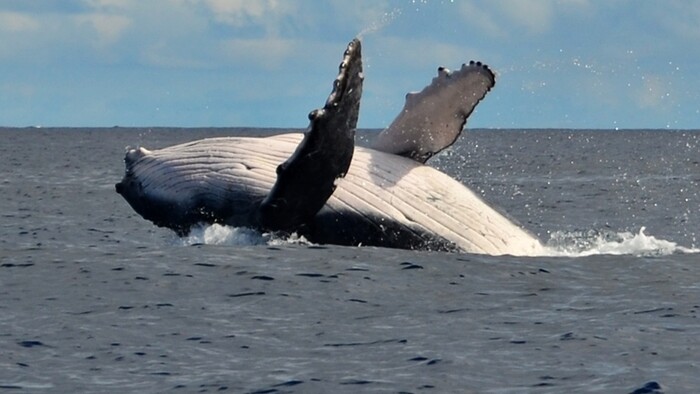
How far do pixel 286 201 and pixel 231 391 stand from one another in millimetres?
4501

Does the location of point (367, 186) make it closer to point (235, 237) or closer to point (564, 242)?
point (235, 237)

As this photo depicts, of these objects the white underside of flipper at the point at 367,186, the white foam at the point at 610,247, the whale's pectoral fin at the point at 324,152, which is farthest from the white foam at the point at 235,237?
the white foam at the point at 610,247

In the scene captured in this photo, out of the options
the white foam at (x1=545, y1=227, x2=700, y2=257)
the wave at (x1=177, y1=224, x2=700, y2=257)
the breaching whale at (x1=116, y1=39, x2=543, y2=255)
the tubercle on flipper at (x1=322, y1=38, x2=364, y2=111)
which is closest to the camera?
the tubercle on flipper at (x1=322, y1=38, x2=364, y2=111)

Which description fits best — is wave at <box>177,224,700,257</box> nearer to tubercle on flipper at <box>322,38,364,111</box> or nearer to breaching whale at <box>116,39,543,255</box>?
breaching whale at <box>116,39,543,255</box>

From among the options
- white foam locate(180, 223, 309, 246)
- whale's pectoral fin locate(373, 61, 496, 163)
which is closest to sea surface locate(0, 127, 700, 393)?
white foam locate(180, 223, 309, 246)

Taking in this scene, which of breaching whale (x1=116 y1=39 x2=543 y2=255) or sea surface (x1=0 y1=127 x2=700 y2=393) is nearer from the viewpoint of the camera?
sea surface (x1=0 y1=127 x2=700 y2=393)

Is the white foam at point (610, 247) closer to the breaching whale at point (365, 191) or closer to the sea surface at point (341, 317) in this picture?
the sea surface at point (341, 317)

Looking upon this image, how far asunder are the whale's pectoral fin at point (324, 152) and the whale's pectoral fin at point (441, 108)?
52.5 inches

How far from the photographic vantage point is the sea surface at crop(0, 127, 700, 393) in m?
10.5

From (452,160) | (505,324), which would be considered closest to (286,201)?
(505,324)

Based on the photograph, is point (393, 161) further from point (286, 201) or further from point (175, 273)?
point (175, 273)

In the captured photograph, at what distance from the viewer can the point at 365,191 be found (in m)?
15.0

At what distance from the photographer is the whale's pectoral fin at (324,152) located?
14.0 m

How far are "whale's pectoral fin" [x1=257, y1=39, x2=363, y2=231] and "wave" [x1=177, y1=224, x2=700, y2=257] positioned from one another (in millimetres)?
933
